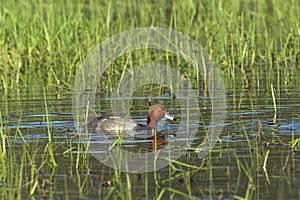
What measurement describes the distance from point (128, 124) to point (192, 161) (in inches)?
94.1

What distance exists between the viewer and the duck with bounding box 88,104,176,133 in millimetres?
10250

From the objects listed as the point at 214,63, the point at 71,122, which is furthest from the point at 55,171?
the point at 214,63

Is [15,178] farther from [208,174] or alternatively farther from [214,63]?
[214,63]

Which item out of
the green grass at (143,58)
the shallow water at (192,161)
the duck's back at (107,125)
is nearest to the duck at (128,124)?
the duck's back at (107,125)

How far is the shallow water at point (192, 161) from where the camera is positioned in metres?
7.05

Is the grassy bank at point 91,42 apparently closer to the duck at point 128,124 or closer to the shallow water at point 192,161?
→ the shallow water at point 192,161

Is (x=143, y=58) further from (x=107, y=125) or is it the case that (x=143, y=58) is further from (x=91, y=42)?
(x=107, y=125)

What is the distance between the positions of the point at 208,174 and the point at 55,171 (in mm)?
1545

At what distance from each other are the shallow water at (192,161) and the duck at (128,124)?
23 cm

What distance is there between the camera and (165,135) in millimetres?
10172

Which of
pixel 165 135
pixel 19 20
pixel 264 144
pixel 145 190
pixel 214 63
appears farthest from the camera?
pixel 19 20

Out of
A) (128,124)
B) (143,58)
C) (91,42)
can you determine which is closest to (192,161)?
(128,124)

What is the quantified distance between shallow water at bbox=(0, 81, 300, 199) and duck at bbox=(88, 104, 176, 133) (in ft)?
0.75

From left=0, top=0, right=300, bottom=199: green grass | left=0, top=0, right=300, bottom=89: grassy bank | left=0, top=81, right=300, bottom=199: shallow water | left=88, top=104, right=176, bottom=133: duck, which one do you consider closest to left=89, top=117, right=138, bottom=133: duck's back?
left=88, top=104, right=176, bottom=133: duck
